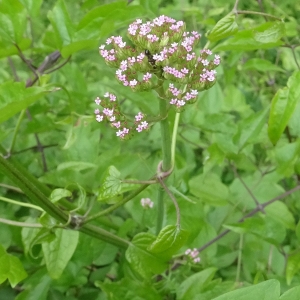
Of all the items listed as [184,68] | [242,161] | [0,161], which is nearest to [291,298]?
[184,68]

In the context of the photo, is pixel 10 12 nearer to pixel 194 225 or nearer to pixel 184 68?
pixel 184 68

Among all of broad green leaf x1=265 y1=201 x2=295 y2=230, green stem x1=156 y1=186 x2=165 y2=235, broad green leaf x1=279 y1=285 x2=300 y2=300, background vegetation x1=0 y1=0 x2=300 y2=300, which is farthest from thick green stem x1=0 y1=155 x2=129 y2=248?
broad green leaf x1=265 y1=201 x2=295 y2=230

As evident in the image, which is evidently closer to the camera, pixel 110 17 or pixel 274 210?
pixel 110 17

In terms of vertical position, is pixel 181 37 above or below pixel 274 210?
above

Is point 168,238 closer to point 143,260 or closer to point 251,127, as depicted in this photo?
point 143,260

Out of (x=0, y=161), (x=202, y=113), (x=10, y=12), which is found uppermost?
(x=10, y=12)

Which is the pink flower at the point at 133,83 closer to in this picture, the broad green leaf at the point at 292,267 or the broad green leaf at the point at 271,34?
the broad green leaf at the point at 271,34
